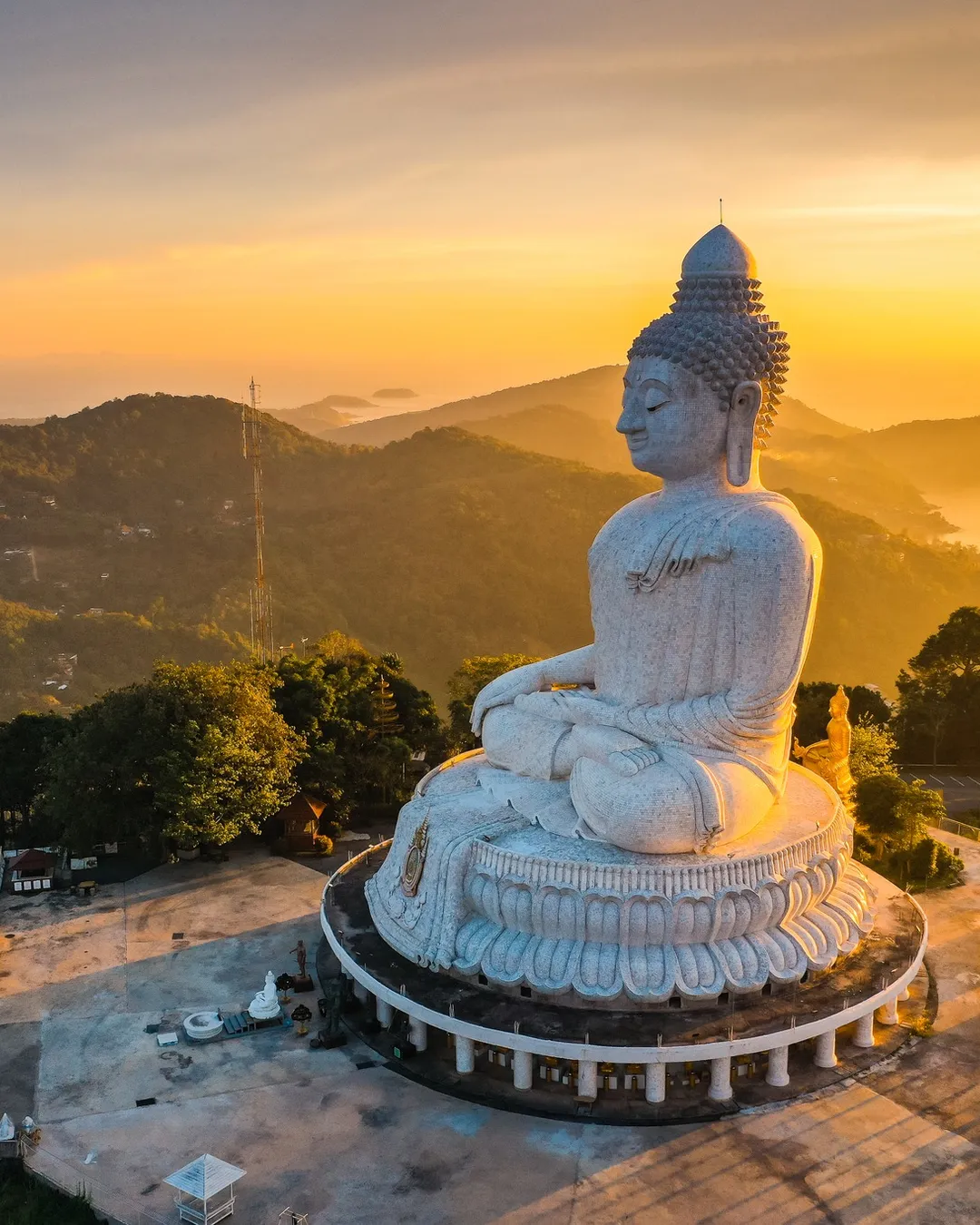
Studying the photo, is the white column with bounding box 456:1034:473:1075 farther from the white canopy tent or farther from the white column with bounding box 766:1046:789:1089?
the white column with bounding box 766:1046:789:1089

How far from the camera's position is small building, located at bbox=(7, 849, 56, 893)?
912 inches

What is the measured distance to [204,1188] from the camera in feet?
44.7

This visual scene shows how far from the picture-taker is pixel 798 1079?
1622 centimetres

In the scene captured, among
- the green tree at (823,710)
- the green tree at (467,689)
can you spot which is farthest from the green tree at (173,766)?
the green tree at (823,710)

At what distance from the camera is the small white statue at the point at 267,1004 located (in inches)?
711

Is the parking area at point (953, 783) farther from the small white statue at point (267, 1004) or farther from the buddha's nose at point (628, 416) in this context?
the small white statue at point (267, 1004)

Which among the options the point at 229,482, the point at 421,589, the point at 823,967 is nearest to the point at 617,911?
the point at 823,967

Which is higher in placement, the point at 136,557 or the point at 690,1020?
the point at 136,557

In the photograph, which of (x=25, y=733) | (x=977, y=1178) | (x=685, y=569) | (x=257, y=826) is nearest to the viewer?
(x=977, y=1178)

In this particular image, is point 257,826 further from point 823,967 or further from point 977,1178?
point 977,1178

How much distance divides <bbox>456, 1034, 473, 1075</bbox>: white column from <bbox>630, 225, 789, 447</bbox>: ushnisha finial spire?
9.85 m

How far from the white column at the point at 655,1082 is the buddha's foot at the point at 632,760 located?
3857 mm

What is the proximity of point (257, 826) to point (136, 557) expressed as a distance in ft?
140

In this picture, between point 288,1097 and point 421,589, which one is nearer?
point 288,1097
